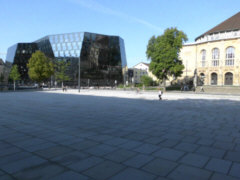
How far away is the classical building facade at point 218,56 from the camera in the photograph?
4834 cm

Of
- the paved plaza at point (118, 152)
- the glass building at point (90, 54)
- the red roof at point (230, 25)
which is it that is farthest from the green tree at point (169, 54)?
the glass building at point (90, 54)

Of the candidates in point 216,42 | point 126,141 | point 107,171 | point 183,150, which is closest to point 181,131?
point 183,150

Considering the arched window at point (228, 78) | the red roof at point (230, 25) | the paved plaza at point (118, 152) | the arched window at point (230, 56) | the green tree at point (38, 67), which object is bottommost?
the paved plaza at point (118, 152)

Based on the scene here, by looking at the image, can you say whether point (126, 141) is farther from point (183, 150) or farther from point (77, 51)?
point (77, 51)

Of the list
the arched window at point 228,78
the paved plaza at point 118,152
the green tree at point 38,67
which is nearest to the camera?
the paved plaza at point 118,152

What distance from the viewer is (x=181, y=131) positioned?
20.4 ft

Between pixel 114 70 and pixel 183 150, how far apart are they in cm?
6560

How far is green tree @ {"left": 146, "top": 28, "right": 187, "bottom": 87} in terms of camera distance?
34625 mm

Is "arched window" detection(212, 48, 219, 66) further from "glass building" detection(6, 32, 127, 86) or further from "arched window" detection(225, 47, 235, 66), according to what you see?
"glass building" detection(6, 32, 127, 86)

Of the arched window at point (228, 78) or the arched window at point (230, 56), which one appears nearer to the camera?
the arched window at point (228, 78)

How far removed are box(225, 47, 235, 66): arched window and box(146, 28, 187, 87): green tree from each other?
22.0 meters

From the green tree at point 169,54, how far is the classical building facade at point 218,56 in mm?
21363

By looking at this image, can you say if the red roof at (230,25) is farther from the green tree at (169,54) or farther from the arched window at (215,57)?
the green tree at (169,54)

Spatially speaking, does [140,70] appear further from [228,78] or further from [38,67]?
[38,67]
